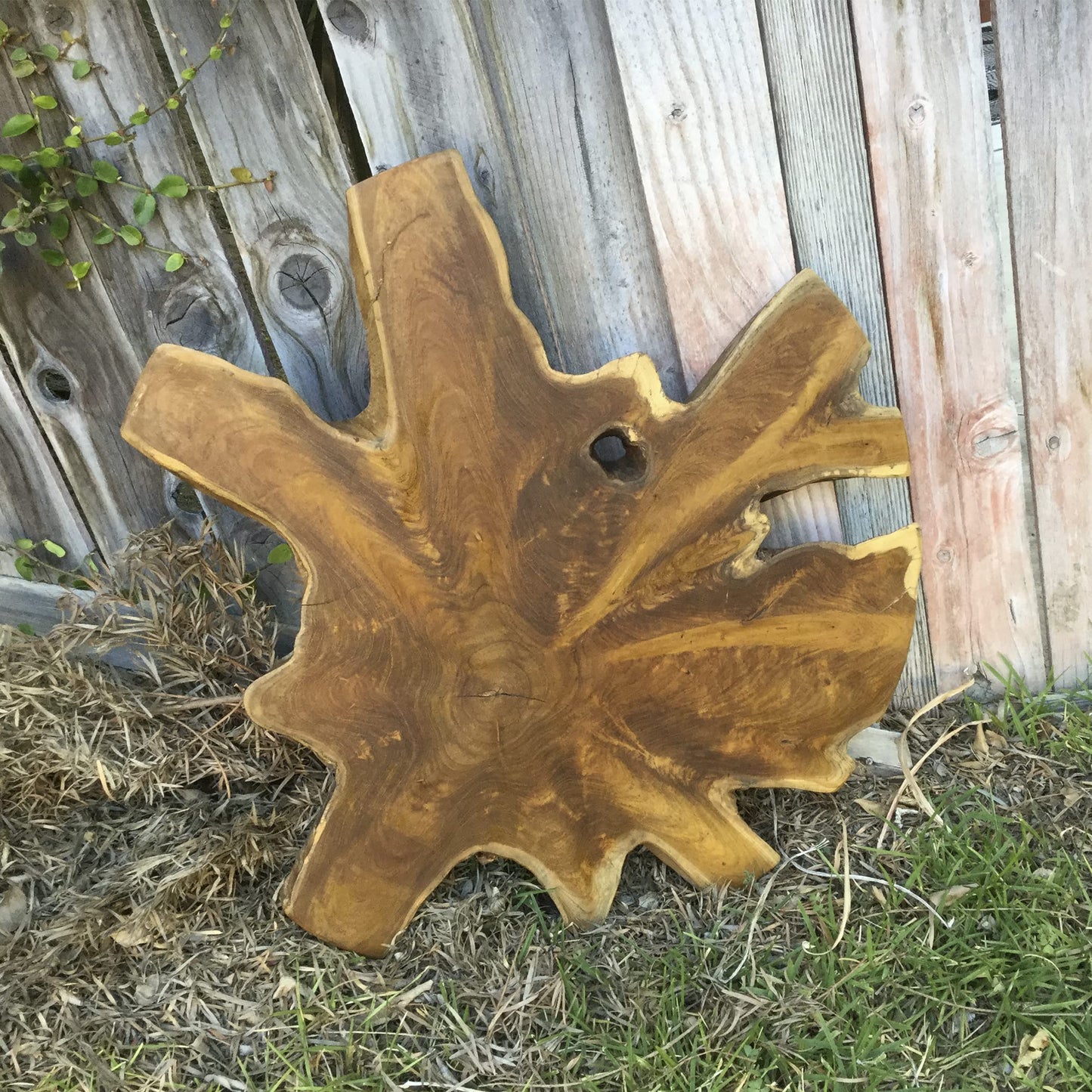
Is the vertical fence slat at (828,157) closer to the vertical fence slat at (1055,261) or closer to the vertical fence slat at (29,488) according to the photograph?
the vertical fence slat at (1055,261)

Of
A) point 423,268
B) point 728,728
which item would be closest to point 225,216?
point 423,268

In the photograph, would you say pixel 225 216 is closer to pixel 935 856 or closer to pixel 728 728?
pixel 728 728

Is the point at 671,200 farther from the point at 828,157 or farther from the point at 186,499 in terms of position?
the point at 186,499

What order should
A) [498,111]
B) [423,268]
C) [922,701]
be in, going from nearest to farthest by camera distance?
[423,268]
[498,111]
[922,701]

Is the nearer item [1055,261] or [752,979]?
[752,979]

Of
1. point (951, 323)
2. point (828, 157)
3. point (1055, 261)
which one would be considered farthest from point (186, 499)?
point (1055, 261)

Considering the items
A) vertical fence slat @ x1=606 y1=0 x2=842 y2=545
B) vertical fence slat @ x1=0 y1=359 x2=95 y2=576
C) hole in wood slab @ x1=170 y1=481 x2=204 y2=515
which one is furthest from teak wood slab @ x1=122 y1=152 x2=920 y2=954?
vertical fence slat @ x1=0 y1=359 x2=95 y2=576
